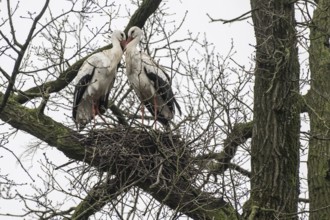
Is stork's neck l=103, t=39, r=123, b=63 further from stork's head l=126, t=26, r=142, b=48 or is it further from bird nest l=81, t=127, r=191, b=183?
bird nest l=81, t=127, r=191, b=183

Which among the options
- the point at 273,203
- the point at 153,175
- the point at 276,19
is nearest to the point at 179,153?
the point at 153,175

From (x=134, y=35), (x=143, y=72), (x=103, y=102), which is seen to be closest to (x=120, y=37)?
(x=134, y=35)

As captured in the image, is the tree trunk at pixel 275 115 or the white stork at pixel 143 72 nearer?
the tree trunk at pixel 275 115

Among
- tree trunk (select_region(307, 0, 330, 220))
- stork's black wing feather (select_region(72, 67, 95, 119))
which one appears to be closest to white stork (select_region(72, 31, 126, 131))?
stork's black wing feather (select_region(72, 67, 95, 119))

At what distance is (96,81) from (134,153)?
1.68 m

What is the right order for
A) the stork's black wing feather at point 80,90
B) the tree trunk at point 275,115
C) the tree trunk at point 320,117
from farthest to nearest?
the stork's black wing feather at point 80,90
the tree trunk at point 320,117
the tree trunk at point 275,115

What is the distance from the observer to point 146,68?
8.56 m

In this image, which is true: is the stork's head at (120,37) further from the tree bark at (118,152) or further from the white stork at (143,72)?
the tree bark at (118,152)

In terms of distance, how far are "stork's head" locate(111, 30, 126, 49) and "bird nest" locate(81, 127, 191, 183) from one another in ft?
6.72

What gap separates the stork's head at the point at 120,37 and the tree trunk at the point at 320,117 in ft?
7.84

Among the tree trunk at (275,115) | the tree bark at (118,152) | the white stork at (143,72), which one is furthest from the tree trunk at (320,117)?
the white stork at (143,72)

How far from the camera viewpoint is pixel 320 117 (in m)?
6.76

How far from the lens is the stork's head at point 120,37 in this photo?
8875mm

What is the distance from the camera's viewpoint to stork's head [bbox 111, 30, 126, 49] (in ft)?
29.1
